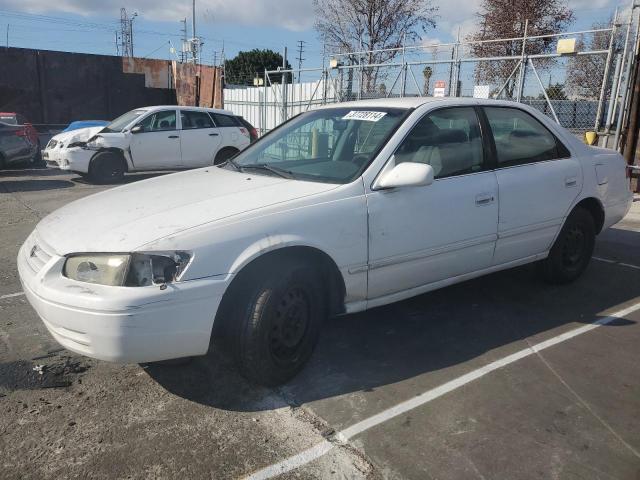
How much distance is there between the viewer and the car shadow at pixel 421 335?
3299 mm

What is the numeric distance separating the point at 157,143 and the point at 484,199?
939 cm

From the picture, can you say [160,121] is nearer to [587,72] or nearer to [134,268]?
[134,268]

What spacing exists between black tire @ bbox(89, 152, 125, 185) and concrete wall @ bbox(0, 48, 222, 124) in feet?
43.4

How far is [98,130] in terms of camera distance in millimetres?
11805

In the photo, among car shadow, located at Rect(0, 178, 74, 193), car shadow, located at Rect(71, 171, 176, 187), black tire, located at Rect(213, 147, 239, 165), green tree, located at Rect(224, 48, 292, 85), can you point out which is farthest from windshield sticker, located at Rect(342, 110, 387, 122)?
green tree, located at Rect(224, 48, 292, 85)

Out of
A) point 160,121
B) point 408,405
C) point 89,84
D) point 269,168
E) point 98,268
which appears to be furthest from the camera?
point 89,84

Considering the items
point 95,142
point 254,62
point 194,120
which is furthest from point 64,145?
point 254,62

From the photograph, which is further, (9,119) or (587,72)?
(587,72)

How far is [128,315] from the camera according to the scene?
2652 mm

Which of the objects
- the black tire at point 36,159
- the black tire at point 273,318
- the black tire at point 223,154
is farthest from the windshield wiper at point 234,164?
the black tire at point 36,159

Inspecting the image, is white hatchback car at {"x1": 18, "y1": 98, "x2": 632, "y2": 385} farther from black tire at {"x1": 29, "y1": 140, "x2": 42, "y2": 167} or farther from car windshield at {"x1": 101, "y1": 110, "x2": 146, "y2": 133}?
black tire at {"x1": 29, "y1": 140, "x2": 42, "y2": 167}

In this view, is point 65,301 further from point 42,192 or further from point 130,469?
point 42,192

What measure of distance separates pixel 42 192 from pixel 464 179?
922 cm

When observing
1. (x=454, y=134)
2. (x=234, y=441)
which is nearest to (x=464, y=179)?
(x=454, y=134)
